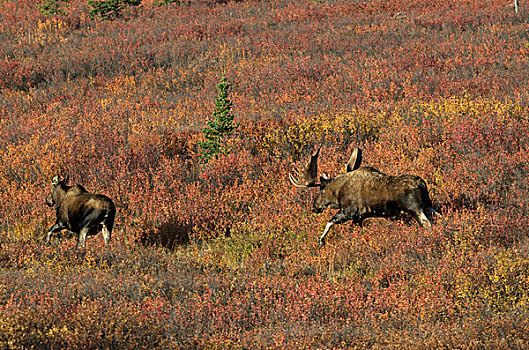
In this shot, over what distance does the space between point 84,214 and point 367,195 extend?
131 inches

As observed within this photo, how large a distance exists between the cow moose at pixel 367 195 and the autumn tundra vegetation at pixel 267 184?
0.28 metres

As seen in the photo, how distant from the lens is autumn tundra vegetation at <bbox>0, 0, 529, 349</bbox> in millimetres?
4785

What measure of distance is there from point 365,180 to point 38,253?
402 cm

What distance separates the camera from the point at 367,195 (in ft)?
21.5

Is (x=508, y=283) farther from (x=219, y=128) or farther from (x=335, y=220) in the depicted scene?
(x=219, y=128)

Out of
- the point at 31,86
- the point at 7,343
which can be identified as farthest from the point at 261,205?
the point at 31,86

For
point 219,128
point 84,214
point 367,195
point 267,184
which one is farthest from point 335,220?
point 219,128

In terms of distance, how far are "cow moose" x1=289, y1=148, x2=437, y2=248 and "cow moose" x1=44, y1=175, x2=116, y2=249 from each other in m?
2.37

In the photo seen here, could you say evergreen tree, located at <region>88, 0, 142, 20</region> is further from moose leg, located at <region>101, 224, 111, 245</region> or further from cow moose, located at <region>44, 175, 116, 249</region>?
moose leg, located at <region>101, 224, 111, 245</region>

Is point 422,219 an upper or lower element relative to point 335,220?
upper

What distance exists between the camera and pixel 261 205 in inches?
318

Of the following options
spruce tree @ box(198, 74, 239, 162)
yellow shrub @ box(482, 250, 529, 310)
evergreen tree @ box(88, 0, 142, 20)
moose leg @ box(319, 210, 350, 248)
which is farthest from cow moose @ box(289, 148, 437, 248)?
evergreen tree @ box(88, 0, 142, 20)

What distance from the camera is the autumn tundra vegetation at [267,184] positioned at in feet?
15.7

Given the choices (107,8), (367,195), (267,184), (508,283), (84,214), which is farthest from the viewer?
(107,8)
